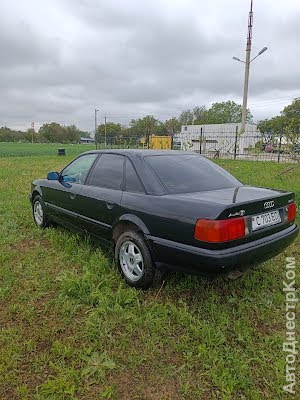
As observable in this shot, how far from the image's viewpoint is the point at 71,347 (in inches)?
93.4

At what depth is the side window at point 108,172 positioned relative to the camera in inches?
137

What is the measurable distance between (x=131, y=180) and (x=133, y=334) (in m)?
1.52

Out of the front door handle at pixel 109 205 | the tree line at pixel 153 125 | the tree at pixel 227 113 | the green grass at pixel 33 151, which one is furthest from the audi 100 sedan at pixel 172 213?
the tree at pixel 227 113

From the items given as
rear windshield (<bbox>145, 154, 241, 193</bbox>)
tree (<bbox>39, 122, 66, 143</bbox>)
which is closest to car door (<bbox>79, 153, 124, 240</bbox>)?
rear windshield (<bbox>145, 154, 241, 193</bbox>)

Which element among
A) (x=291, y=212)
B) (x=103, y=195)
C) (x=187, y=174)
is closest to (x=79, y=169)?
(x=103, y=195)

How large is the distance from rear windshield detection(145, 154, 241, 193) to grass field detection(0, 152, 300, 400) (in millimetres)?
1029

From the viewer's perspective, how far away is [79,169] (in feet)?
14.0

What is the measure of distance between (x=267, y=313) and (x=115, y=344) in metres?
1.43

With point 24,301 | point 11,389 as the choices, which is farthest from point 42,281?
point 11,389

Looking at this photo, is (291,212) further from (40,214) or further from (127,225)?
(40,214)

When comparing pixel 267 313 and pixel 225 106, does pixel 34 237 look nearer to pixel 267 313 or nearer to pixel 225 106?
pixel 267 313

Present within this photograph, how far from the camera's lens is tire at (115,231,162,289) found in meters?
2.91

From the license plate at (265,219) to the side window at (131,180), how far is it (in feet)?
3.63

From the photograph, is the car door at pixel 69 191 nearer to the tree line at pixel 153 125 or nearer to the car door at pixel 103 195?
the car door at pixel 103 195
